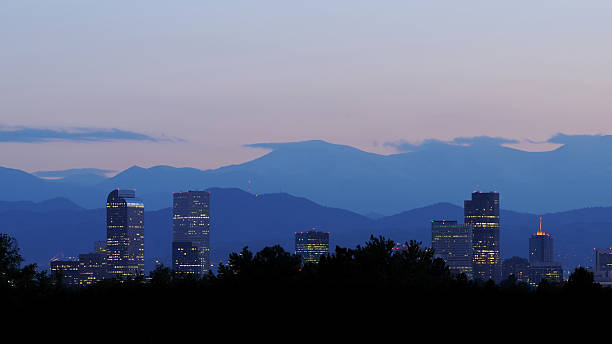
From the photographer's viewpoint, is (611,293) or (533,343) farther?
(611,293)

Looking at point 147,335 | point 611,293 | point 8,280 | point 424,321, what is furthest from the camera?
point 8,280

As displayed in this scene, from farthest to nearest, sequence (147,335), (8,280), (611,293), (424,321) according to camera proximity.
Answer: (8,280), (611,293), (424,321), (147,335)

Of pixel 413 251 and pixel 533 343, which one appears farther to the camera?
pixel 413 251

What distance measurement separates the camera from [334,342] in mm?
27781

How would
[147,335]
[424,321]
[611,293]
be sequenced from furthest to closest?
[611,293], [424,321], [147,335]

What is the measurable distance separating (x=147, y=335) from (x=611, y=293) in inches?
677

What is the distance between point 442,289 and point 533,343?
21.9ft

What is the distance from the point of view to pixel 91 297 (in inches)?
1176

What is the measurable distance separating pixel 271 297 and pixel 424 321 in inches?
204

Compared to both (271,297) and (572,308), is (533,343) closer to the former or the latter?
(572,308)

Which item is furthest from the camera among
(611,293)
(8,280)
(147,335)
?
(8,280)

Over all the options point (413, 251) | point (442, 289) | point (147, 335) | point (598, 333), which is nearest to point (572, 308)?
point (598, 333)

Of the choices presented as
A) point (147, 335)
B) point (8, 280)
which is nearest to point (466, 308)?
point (147, 335)

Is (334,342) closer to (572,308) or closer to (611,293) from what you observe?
(572,308)
